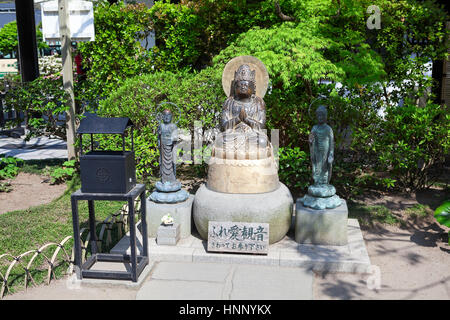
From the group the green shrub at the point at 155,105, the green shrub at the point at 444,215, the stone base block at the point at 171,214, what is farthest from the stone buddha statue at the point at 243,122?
the green shrub at the point at 444,215

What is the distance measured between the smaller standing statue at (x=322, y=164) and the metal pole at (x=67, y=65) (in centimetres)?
759

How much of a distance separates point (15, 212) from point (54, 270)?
3.40 metres

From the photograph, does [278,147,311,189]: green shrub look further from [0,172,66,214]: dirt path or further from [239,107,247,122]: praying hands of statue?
[0,172,66,214]: dirt path

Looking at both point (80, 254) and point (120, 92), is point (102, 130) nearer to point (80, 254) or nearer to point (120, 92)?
point (80, 254)

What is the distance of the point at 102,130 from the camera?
21.3 ft

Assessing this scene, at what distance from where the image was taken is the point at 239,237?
751 cm

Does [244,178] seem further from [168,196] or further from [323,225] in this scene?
[323,225]

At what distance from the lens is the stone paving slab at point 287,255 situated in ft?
23.8

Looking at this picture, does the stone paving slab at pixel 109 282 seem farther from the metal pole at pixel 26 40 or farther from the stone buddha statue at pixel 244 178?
the metal pole at pixel 26 40

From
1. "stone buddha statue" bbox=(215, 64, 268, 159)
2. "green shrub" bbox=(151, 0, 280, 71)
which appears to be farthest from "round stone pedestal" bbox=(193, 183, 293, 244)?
"green shrub" bbox=(151, 0, 280, 71)

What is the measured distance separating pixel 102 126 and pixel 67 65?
6.69 m

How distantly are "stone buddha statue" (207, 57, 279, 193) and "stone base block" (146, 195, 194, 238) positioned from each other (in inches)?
26.2

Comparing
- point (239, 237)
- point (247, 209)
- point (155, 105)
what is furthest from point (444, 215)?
point (155, 105)

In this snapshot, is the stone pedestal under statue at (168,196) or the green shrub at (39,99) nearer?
the stone pedestal under statue at (168,196)
